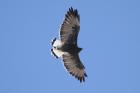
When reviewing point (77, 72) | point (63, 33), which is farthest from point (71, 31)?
point (77, 72)

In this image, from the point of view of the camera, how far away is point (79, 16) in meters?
22.5

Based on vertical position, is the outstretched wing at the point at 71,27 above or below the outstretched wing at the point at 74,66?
above

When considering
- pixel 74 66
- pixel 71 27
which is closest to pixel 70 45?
pixel 71 27

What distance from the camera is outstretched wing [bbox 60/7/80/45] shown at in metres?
22.2

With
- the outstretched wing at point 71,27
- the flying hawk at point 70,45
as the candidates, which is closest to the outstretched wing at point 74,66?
the flying hawk at point 70,45

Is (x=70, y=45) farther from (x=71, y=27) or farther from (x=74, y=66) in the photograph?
(x=74, y=66)

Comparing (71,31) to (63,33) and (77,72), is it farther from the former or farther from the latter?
(77,72)

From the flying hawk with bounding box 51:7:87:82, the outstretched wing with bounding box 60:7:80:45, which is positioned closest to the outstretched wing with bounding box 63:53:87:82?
the flying hawk with bounding box 51:7:87:82

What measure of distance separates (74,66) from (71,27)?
1.70 metres

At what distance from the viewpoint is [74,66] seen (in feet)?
76.2

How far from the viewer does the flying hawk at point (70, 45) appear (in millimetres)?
22281

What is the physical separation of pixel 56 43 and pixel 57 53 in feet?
1.27

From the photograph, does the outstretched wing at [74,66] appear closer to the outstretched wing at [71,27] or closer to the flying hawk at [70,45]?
the flying hawk at [70,45]

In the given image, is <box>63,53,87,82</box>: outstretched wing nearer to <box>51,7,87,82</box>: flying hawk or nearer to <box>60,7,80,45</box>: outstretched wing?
<box>51,7,87,82</box>: flying hawk
